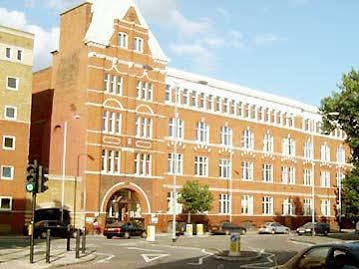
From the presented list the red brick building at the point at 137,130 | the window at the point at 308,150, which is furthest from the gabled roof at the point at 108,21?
the window at the point at 308,150

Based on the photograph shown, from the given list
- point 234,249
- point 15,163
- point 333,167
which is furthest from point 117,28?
point 333,167

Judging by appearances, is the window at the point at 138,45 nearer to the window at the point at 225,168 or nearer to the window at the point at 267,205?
the window at the point at 225,168

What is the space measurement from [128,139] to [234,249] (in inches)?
1209

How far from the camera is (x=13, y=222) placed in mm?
48750

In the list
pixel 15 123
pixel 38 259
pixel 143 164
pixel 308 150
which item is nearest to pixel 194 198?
pixel 143 164

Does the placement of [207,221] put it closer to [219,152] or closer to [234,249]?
[219,152]

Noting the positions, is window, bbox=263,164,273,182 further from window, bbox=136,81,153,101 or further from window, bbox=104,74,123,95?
window, bbox=104,74,123,95

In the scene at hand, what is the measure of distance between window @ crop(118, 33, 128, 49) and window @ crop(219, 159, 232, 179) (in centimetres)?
1799

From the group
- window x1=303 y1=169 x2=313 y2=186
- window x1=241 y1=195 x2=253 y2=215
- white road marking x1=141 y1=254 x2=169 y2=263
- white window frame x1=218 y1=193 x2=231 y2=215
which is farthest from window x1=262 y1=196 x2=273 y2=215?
white road marking x1=141 y1=254 x2=169 y2=263

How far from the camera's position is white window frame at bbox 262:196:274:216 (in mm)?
71188

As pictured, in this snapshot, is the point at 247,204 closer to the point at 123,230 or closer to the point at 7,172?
the point at 123,230

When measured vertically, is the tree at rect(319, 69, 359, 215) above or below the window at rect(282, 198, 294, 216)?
above

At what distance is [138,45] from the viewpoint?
5872 centimetres

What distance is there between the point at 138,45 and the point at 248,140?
64.9ft
